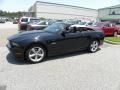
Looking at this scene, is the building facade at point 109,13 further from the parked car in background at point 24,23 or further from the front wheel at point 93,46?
the front wheel at point 93,46

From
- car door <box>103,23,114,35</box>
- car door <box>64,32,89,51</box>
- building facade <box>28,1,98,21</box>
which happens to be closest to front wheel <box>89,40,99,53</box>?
car door <box>64,32,89,51</box>

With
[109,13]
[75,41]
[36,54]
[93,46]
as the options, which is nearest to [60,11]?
[109,13]

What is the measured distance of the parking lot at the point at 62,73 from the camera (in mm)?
4352

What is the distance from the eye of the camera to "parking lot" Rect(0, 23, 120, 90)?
435cm

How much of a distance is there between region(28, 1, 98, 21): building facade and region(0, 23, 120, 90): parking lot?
61.2 metres

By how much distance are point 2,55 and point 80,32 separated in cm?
354

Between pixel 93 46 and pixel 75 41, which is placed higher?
pixel 75 41

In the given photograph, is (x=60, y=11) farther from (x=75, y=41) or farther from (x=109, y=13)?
(x=75, y=41)

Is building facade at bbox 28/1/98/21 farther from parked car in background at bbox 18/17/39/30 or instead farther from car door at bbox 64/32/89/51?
A: car door at bbox 64/32/89/51

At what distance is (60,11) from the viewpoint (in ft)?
239

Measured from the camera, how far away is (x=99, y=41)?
8.48 meters

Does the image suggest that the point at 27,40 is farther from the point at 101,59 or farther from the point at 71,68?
the point at 101,59

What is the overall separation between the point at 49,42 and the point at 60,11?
67872 mm

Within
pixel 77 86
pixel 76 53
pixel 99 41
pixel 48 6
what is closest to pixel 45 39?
pixel 76 53
